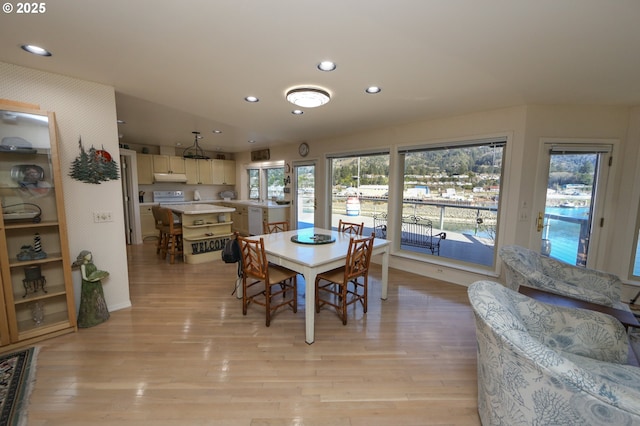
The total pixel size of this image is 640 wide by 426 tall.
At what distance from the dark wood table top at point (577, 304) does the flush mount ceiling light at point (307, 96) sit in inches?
96.7

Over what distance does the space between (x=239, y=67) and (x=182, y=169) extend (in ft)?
18.2

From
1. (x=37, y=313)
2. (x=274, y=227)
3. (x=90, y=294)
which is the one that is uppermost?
(x=274, y=227)

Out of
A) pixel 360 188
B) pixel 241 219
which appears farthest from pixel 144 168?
pixel 360 188

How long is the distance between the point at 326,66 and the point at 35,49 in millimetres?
2181

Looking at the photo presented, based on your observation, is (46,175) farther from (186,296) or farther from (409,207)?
(409,207)

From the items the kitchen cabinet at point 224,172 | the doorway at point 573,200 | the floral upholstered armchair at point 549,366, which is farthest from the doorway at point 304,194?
the floral upholstered armchair at point 549,366

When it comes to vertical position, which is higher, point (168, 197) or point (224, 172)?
point (224, 172)

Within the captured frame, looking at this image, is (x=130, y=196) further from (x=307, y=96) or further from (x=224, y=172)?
(x=307, y=96)

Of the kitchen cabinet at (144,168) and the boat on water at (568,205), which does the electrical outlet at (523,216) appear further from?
the kitchen cabinet at (144,168)

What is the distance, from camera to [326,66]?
2061mm

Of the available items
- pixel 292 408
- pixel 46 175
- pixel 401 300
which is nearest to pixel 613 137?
pixel 401 300

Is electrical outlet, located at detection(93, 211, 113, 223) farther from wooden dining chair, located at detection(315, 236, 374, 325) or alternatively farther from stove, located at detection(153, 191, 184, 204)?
stove, located at detection(153, 191, 184, 204)

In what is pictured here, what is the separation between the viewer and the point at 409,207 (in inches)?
166

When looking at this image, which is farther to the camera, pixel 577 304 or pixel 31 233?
pixel 31 233
